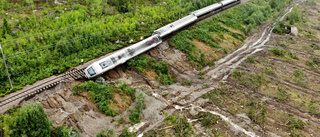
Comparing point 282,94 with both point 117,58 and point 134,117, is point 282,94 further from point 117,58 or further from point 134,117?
point 117,58

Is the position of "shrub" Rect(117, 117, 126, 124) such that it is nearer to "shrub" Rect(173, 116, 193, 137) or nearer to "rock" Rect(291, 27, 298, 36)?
"shrub" Rect(173, 116, 193, 137)

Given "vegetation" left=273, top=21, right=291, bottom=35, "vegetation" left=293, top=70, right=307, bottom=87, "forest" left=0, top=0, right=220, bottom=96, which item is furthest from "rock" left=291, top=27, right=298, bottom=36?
"forest" left=0, top=0, right=220, bottom=96

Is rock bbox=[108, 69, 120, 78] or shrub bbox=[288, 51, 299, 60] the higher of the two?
rock bbox=[108, 69, 120, 78]

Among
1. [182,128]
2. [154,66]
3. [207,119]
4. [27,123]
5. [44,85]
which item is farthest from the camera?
[154,66]

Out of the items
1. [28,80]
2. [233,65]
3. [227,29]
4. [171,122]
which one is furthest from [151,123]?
[227,29]

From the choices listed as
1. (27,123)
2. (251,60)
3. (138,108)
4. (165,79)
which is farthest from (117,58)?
(251,60)

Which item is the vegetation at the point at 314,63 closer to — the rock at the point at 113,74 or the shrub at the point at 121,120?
the rock at the point at 113,74

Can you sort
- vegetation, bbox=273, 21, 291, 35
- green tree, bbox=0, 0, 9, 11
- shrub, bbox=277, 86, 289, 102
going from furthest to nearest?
vegetation, bbox=273, 21, 291, 35 → green tree, bbox=0, 0, 9, 11 → shrub, bbox=277, 86, 289, 102
